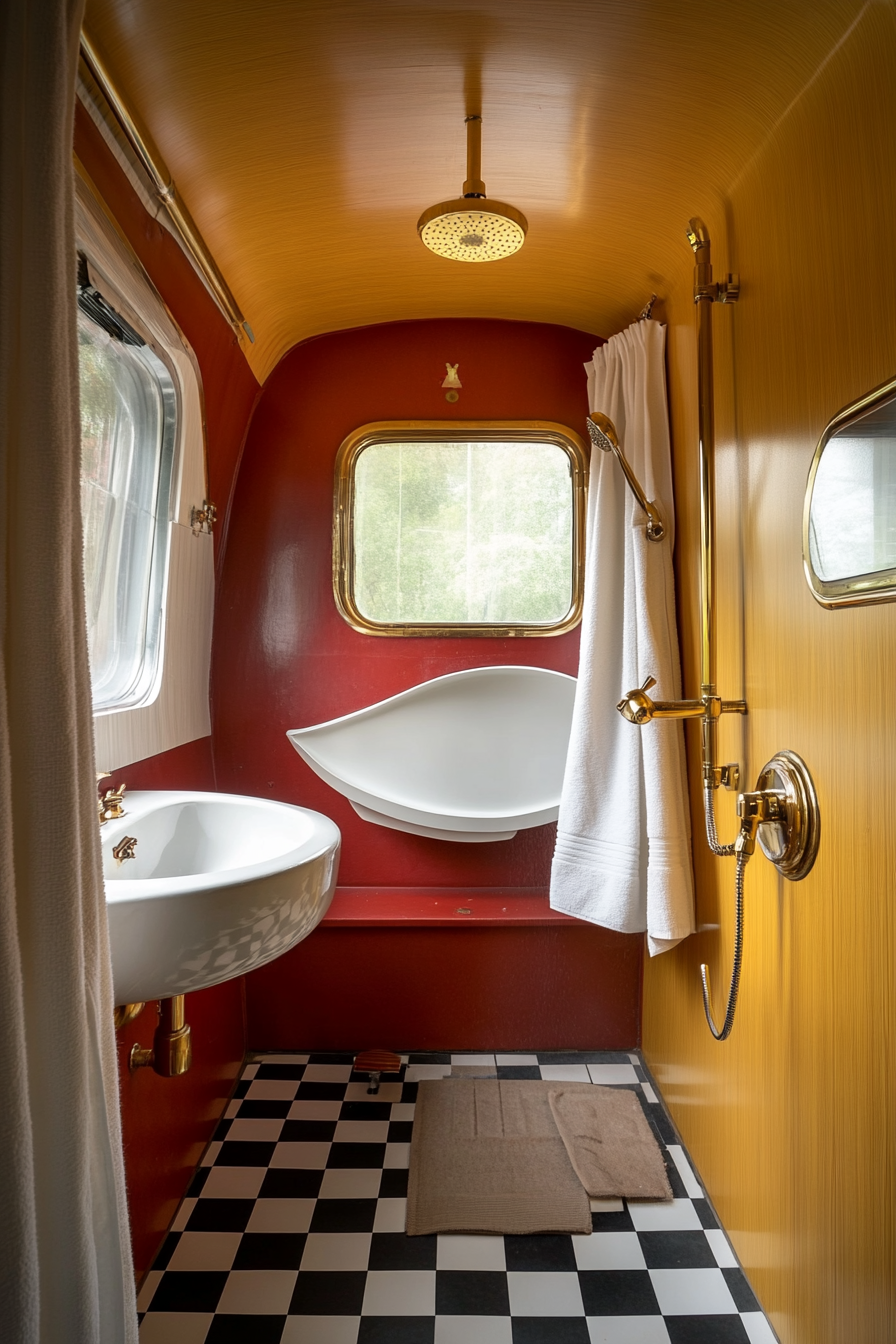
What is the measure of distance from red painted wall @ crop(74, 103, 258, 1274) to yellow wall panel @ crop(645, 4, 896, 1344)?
107 cm

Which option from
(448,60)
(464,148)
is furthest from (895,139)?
(464,148)

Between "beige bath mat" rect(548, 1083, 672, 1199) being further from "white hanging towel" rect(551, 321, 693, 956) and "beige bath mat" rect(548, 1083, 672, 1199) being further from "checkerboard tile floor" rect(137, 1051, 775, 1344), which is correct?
"white hanging towel" rect(551, 321, 693, 956)

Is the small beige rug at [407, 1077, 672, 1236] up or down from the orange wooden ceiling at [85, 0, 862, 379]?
down

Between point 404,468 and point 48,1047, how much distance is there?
77.2 inches

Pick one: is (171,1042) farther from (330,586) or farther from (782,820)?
(330,586)

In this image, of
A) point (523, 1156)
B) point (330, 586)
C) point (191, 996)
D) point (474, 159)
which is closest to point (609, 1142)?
point (523, 1156)

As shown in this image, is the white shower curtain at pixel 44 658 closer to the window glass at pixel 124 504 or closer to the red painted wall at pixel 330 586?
the window glass at pixel 124 504

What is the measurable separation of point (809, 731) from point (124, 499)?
1.44m

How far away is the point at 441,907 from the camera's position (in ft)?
7.60

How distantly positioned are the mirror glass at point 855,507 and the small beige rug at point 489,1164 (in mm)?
1315

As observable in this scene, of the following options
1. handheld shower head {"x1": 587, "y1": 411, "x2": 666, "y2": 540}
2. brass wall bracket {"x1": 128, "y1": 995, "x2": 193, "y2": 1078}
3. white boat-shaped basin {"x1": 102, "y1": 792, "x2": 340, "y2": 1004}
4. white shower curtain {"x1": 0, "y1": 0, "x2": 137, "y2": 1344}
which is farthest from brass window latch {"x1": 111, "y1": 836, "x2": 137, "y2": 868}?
handheld shower head {"x1": 587, "y1": 411, "x2": 666, "y2": 540}

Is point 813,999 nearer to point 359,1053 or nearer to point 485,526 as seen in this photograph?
point 359,1053

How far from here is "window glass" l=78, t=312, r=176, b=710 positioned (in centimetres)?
169

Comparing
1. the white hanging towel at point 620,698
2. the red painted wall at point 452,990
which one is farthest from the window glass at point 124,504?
the white hanging towel at point 620,698
